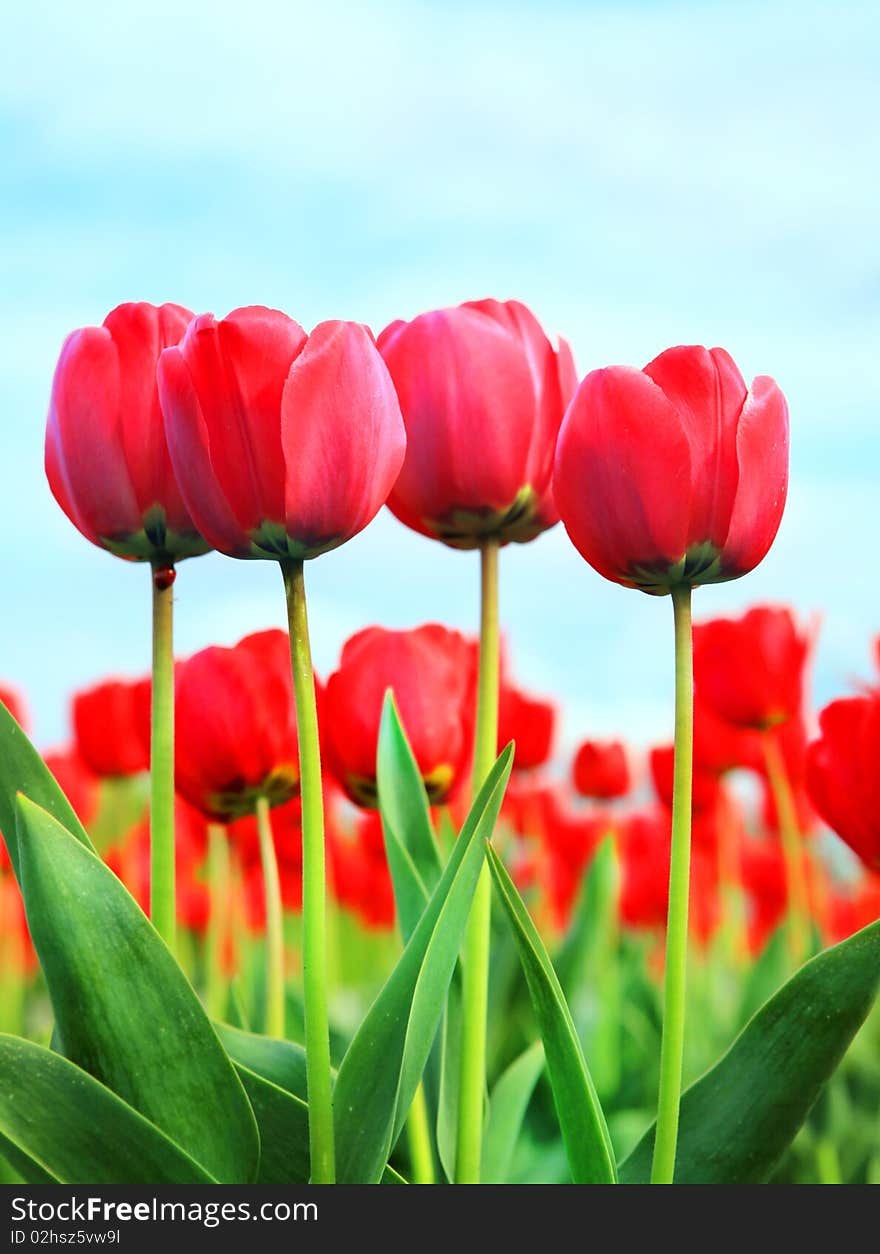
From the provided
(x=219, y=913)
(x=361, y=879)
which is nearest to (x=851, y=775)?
(x=219, y=913)

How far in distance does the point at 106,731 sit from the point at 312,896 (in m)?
0.77

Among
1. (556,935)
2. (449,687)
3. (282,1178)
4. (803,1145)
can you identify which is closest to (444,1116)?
(282,1178)

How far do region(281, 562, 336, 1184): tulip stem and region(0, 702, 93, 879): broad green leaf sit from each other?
0.31 feet

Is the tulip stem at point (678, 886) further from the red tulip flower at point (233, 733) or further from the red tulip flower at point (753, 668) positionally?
the red tulip flower at point (753, 668)

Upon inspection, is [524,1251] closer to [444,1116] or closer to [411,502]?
[444,1116]

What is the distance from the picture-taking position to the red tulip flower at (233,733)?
0.62 metres

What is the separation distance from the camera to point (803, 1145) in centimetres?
109

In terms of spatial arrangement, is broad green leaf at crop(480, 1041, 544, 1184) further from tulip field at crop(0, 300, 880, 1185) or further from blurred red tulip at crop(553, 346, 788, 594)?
blurred red tulip at crop(553, 346, 788, 594)

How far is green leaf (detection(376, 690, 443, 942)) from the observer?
55 centimetres

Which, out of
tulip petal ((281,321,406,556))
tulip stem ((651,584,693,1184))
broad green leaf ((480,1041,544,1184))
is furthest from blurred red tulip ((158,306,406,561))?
broad green leaf ((480,1041,544,1184))

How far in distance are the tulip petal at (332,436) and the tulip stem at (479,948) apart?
0.40 feet

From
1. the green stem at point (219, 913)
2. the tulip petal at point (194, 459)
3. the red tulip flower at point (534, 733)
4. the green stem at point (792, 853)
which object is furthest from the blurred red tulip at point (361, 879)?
the tulip petal at point (194, 459)

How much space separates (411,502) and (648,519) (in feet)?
0.41

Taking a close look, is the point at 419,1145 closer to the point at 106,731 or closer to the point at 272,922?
the point at 272,922
